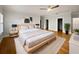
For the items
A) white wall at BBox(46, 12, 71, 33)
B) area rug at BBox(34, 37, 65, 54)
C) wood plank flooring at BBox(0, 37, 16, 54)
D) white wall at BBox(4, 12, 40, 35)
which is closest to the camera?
wood plank flooring at BBox(0, 37, 16, 54)

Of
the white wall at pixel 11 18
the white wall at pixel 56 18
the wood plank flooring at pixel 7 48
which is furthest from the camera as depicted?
the white wall at pixel 56 18

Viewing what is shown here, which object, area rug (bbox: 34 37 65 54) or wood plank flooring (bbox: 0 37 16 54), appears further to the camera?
area rug (bbox: 34 37 65 54)

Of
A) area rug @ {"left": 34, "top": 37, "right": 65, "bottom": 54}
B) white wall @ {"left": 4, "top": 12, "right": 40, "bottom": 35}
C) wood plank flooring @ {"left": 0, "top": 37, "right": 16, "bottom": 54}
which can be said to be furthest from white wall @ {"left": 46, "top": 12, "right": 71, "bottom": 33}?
wood plank flooring @ {"left": 0, "top": 37, "right": 16, "bottom": 54}

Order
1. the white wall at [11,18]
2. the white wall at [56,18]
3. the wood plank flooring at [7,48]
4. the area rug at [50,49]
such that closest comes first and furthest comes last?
the wood plank flooring at [7,48], the area rug at [50,49], the white wall at [11,18], the white wall at [56,18]

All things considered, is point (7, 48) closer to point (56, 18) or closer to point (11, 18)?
point (11, 18)

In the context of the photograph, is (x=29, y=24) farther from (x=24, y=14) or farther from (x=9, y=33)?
(x=9, y=33)

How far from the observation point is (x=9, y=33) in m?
5.79

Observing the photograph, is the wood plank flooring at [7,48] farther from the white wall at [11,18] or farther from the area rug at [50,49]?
the white wall at [11,18]

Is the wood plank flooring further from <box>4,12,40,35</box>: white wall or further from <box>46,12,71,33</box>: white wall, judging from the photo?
<box>46,12,71,33</box>: white wall

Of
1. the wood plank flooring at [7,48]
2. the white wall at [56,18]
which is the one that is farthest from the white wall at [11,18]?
the white wall at [56,18]

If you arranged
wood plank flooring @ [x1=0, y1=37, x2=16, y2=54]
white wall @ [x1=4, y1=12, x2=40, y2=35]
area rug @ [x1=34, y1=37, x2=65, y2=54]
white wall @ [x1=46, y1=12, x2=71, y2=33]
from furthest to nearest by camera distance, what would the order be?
white wall @ [x1=46, y1=12, x2=71, y2=33] < white wall @ [x1=4, y1=12, x2=40, y2=35] < area rug @ [x1=34, y1=37, x2=65, y2=54] < wood plank flooring @ [x1=0, y1=37, x2=16, y2=54]
